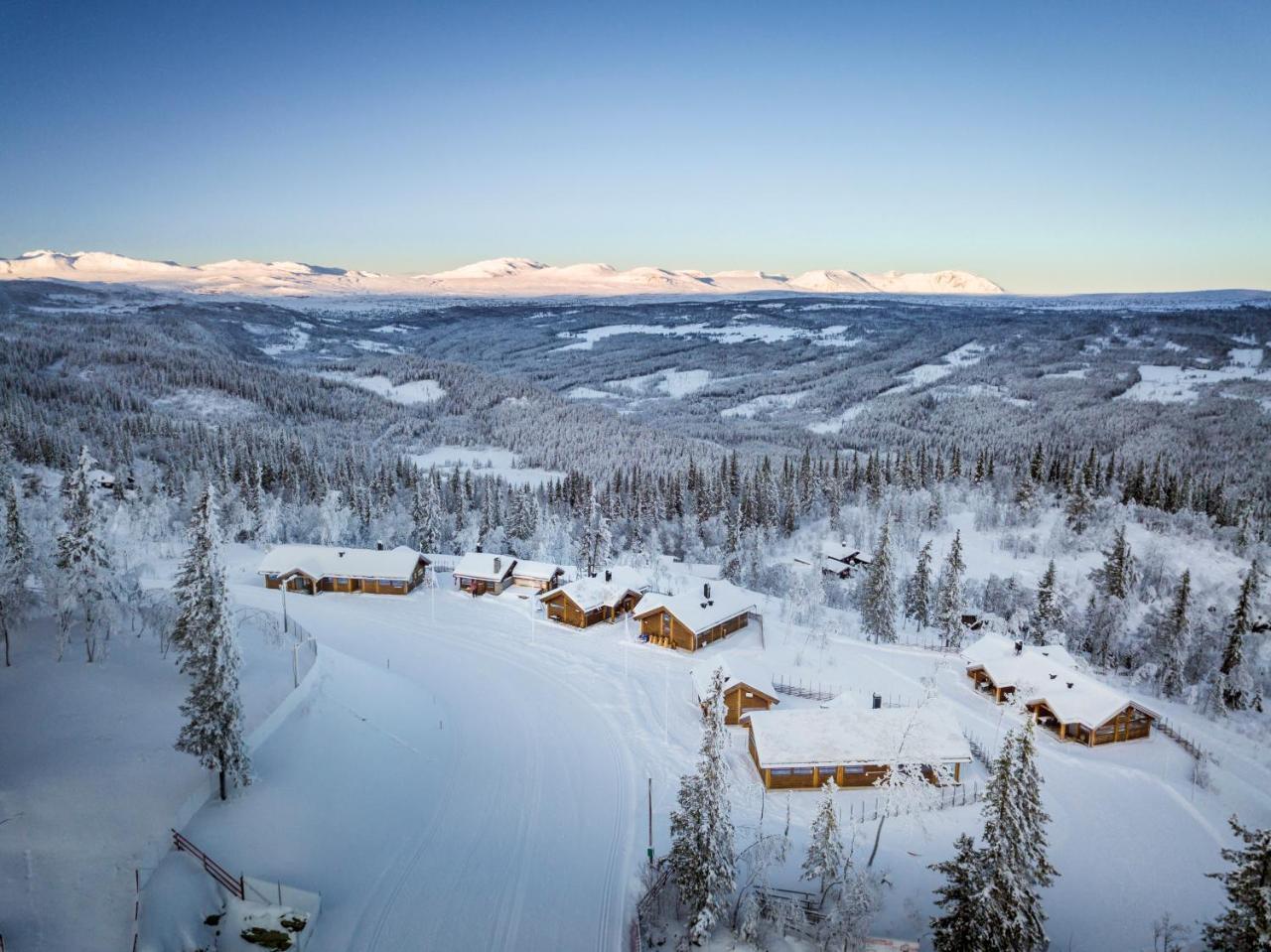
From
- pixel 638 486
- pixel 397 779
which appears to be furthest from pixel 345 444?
pixel 397 779

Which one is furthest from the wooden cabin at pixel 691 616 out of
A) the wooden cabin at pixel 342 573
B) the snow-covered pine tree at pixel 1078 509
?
the snow-covered pine tree at pixel 1078 509

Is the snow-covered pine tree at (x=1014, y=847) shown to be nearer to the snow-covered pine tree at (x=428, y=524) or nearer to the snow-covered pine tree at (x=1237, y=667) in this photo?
the snow-covered pine tree at (x=1237, y=667)

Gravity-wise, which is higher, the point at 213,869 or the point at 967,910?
the point at 967,910

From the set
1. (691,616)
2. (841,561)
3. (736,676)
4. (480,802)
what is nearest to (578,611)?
(691,616)

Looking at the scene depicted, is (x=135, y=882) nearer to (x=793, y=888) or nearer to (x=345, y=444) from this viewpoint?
(x=793, y=888)

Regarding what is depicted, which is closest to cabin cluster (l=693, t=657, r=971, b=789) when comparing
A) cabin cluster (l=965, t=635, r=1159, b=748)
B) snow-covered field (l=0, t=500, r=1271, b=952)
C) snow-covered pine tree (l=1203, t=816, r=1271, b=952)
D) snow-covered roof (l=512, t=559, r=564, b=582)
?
snow-covered field (l=0, t=500, r=1271, b=952)

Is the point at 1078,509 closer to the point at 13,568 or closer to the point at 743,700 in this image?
the point at 743,700
